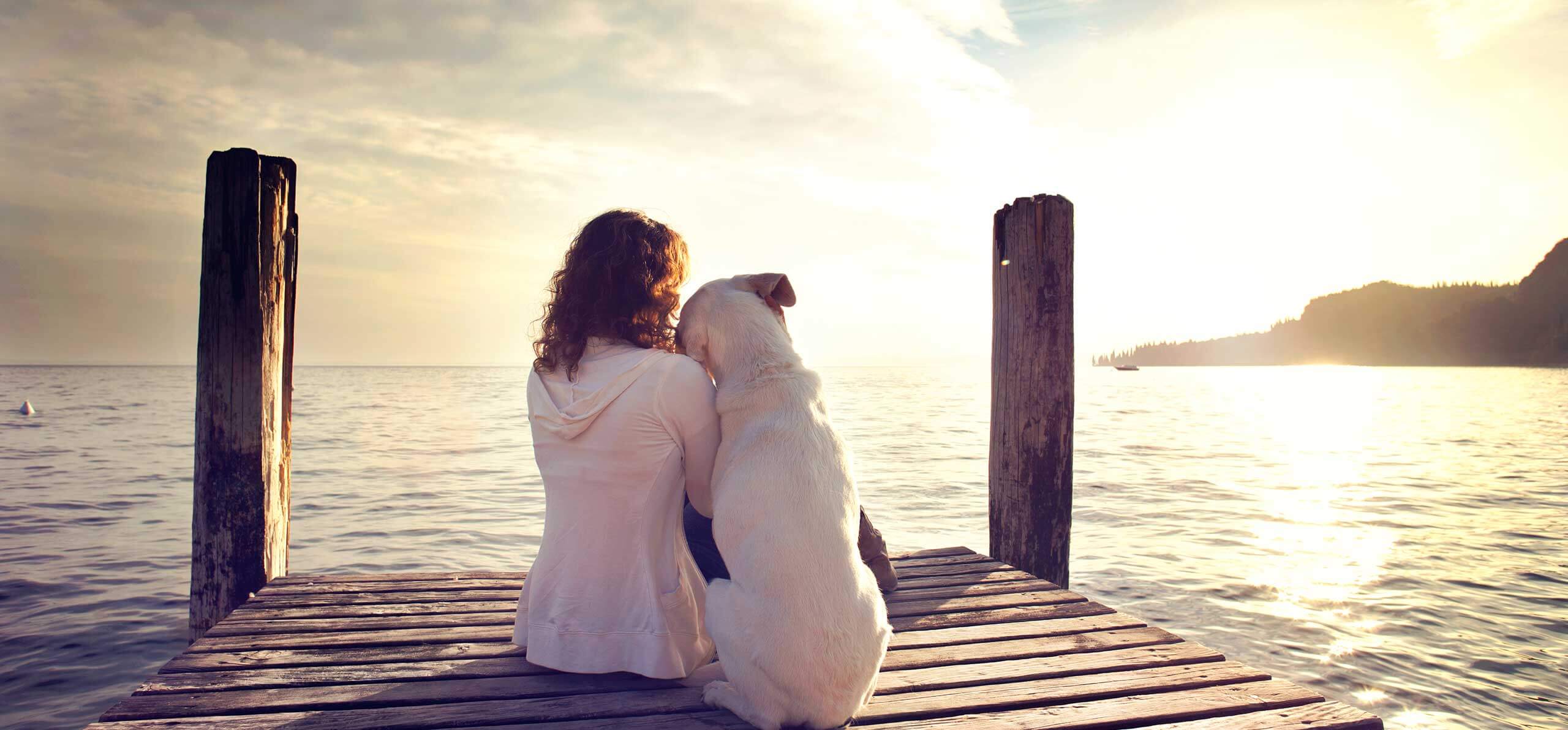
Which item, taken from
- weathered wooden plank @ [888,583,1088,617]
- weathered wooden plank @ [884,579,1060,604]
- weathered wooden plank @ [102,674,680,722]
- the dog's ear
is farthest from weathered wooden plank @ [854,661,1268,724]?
the dog's ear

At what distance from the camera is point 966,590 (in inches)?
189

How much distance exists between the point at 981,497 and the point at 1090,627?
8.89 metres

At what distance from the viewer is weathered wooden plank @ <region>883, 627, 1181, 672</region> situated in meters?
3.62

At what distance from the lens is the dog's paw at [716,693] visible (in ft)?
9.53

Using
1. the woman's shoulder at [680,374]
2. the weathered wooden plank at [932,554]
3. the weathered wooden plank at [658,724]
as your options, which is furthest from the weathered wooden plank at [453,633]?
the woman's shoulder at [680,374]

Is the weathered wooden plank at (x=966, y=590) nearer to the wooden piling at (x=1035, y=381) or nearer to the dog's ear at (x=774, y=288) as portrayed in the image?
the wooden piling at (x=1035, y=381)

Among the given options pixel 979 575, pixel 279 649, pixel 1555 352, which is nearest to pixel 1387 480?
pixel 979 575

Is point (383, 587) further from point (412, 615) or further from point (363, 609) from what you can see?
point (412, 615)

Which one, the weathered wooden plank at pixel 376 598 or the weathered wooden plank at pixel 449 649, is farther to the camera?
the weathered wooden plank at pixel 376 598

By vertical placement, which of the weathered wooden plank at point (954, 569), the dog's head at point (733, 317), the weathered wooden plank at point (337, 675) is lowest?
the weathered wooden plank at point (954, 569)

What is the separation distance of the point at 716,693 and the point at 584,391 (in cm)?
120

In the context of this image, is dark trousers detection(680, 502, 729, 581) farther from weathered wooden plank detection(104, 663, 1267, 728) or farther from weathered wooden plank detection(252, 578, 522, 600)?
weathered wooden plank detection(252, 578, 522, 600)

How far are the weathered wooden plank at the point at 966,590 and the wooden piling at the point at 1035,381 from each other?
Answer: 460mm

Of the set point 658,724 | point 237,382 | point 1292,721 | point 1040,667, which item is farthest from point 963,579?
point 237,382
